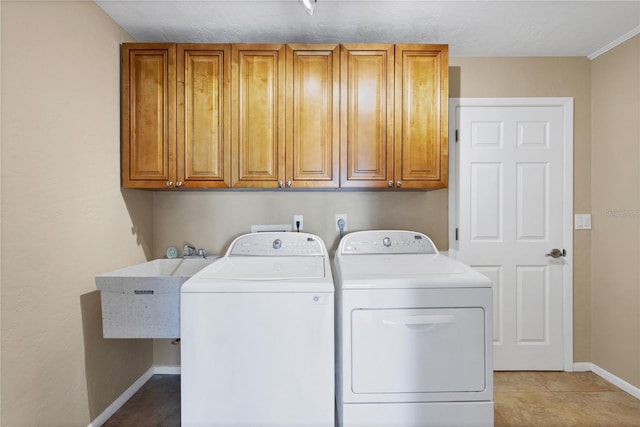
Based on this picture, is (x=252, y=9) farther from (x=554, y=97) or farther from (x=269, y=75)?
(x=554, y=97)

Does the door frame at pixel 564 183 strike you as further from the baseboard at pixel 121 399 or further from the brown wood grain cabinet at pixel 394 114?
the baseboard at pixel 121 399

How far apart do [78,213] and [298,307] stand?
125 cm

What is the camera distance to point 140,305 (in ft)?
5.63

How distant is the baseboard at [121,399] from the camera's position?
191cm

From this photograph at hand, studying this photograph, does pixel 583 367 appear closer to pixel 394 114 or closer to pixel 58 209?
pixel 394 114

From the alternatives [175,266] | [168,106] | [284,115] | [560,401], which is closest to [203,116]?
[168,106]

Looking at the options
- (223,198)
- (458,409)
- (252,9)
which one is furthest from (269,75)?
(458,409)

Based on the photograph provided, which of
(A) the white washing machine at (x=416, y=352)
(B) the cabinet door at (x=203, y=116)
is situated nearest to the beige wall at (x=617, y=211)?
(A) the white washing machine at (x=416, y=352)

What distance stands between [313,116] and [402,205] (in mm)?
967

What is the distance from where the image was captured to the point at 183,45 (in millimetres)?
2080

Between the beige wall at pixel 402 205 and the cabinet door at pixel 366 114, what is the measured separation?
1.37 feet

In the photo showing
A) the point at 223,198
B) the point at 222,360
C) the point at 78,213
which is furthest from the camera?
the point at 223,198

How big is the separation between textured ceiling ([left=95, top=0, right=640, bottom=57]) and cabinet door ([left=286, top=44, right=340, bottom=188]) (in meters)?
0.21

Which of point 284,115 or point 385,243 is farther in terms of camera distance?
point 385,243
